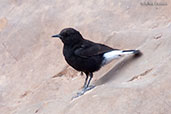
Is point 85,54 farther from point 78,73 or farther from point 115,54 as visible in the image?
point 78,73

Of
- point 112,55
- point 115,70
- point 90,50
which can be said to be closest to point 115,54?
point 112,55

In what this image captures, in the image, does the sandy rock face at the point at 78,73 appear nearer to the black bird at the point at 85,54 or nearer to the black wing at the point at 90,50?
the black bird at the point at 85,54

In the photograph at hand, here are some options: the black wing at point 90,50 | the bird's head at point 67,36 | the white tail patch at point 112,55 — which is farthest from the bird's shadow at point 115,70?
the bird's head at point 67,36

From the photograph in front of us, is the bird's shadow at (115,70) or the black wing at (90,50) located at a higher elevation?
the black wing at (90,50)

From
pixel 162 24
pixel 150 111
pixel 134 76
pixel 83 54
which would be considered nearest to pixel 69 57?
pixel 83 54

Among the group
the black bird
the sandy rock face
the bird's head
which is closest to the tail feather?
the black bird

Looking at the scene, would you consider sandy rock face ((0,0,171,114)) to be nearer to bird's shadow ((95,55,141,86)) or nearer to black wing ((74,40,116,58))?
bird's shadow ((95,55,141,86))

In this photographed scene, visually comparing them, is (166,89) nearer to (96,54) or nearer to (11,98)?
(96,54)
